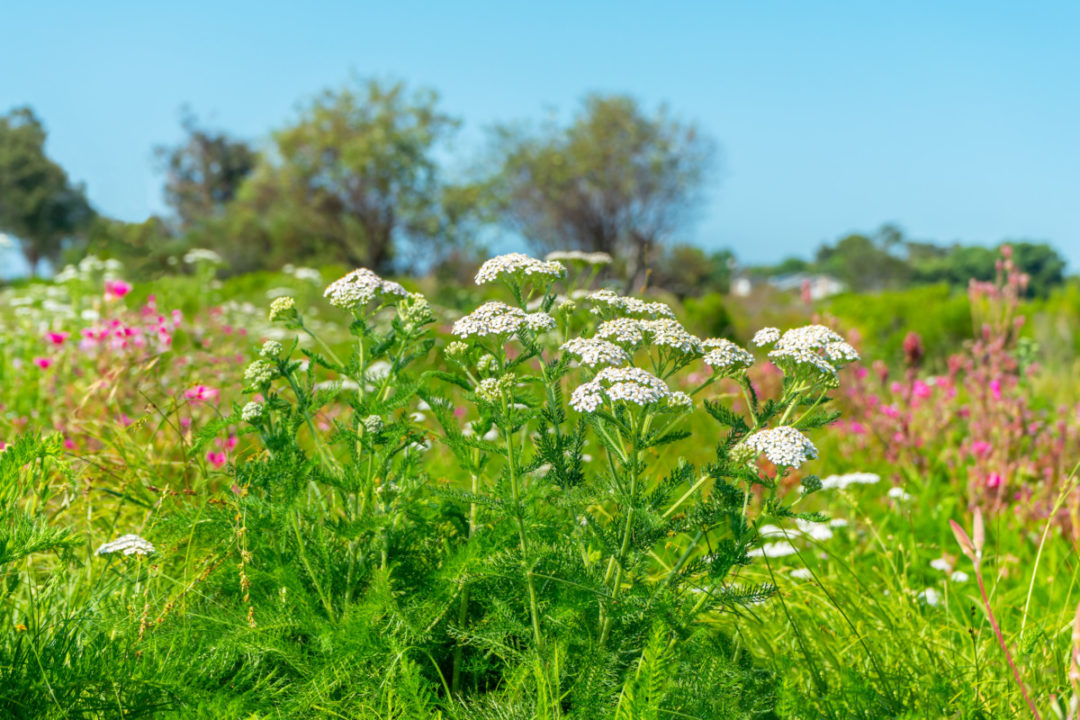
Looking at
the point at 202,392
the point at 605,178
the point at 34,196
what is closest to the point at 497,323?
the point at 202,392

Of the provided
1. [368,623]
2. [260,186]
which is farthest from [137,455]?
[260,186]

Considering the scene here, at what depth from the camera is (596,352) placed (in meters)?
1.63

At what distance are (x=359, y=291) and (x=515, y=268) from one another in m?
0.36

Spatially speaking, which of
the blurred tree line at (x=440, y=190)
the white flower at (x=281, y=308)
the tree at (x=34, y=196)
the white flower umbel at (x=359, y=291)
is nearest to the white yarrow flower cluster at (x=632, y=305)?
the white flower umbel at (x=359, y=291)

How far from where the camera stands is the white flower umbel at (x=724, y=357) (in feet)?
5.71

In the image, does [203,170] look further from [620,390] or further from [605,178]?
[620,390]

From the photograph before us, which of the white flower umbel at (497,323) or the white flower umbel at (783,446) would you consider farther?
the white flower umbel at (497,323)

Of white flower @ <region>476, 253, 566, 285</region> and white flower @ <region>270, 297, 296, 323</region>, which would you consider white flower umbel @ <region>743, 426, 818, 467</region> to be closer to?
white flower @ <region>476, 253, 566, 285</region>

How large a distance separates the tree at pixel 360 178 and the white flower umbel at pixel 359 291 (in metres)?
24.2

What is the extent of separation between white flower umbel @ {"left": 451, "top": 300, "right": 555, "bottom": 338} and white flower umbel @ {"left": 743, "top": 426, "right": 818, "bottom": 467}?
Answer: 1.59ft

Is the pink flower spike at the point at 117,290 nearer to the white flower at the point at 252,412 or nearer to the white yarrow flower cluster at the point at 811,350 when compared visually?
the white flower at the point at 252,412

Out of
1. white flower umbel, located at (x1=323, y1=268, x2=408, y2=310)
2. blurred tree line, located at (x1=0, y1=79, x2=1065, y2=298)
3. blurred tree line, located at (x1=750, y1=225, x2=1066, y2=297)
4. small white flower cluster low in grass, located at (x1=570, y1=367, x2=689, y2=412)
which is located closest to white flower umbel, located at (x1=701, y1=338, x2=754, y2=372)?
small white flower cluster low in grass, located at (x1=570, y1=367, x2=689, y2=412)

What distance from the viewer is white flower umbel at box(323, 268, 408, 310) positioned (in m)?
1.86

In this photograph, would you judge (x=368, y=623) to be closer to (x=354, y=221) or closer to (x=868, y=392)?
(x=868, y=392)
